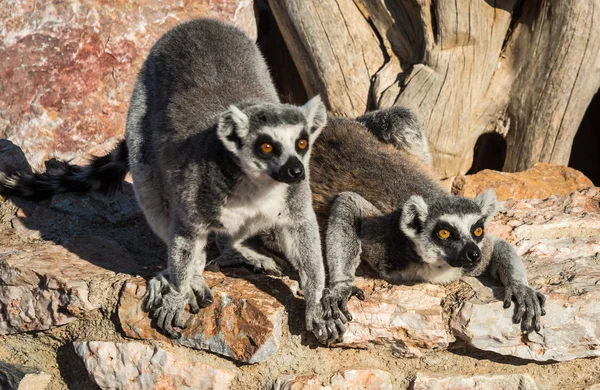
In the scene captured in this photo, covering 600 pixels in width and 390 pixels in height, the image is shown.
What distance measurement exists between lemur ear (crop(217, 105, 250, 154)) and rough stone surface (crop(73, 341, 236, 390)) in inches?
47.5

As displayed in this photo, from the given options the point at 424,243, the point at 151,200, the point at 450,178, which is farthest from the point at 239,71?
the point at 450,178

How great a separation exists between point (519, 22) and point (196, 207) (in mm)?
4022

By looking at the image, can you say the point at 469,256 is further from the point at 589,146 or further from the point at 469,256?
the point at 589,146

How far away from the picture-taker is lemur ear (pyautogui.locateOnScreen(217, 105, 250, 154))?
14.4 feet

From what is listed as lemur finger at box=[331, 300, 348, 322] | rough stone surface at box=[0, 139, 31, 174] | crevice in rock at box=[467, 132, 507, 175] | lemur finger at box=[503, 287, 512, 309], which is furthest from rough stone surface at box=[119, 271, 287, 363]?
crevice in rock at box=[467, 132, 507, 175]

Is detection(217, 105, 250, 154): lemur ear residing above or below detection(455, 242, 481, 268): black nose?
above

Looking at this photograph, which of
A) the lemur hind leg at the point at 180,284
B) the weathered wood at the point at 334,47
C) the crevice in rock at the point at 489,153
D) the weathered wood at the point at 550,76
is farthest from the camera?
the crevice in rock at the point at 489,153

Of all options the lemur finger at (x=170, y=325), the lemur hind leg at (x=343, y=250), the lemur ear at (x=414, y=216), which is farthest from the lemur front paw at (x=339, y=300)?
the lemur finger at (x=170, y=325)

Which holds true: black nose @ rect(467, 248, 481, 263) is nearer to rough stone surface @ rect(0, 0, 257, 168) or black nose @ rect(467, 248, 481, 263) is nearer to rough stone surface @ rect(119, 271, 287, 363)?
rough stone surface @ rect(119, 271, 287, 363)

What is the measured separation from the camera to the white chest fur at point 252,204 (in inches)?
175

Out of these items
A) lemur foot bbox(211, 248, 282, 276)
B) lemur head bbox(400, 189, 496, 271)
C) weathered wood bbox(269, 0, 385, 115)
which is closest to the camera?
lemur head bbox(400, 189, 496, 271)

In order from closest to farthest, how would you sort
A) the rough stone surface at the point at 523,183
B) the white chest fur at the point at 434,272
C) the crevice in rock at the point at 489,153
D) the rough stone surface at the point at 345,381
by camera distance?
the rough stone surface at the point at 345,381 < the white chest fur at the point at 434,272 < the rough stone surface at the point at 523,183 < the crevice in rock at the point at 489,153

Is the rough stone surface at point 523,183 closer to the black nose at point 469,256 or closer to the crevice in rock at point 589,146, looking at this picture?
the black nose at point 469,256

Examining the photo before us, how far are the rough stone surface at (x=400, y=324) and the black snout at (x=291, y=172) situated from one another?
2.77 feet
